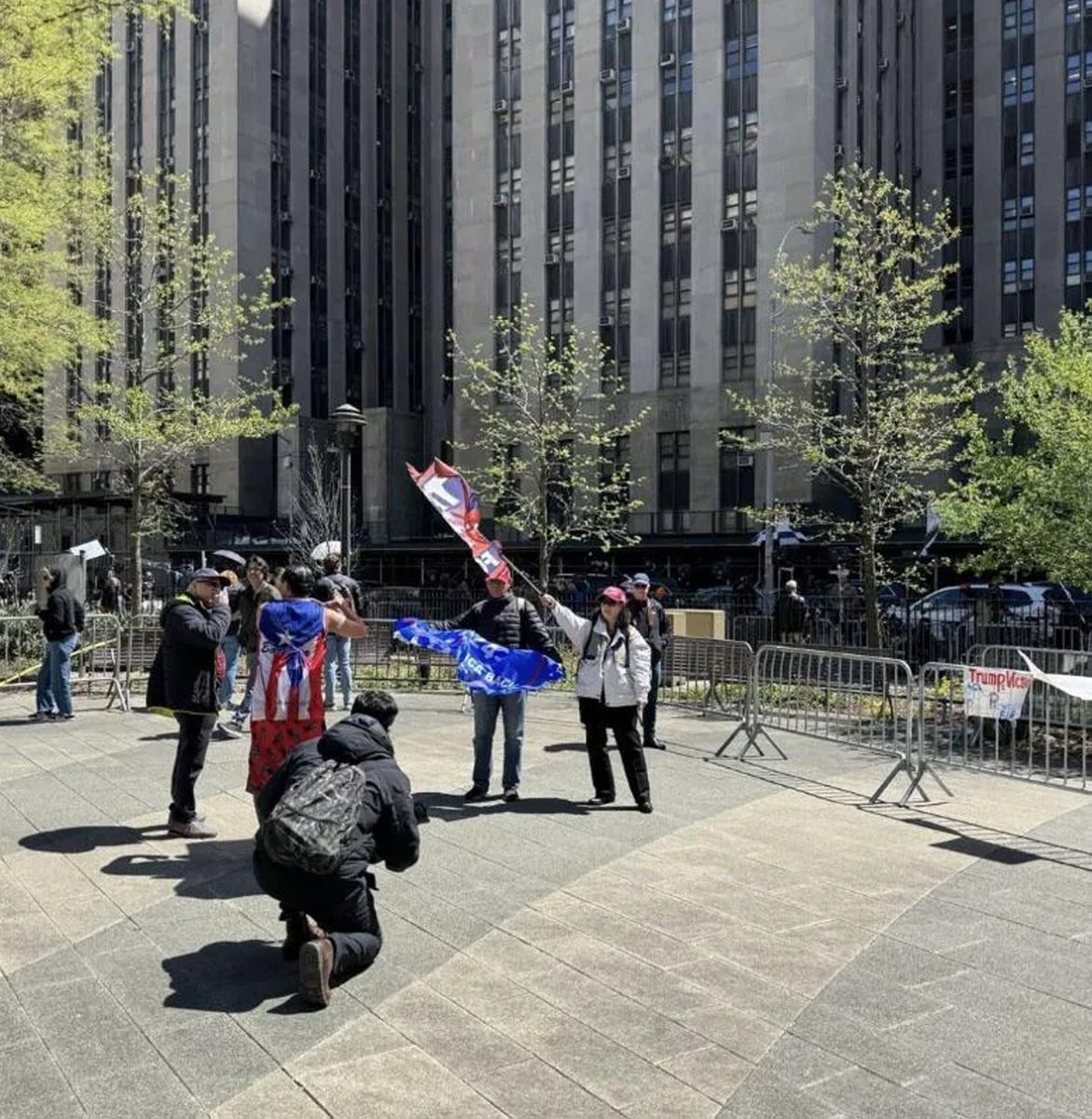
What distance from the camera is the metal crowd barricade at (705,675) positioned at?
13781 millimetres

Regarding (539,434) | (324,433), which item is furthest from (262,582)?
(324,433)

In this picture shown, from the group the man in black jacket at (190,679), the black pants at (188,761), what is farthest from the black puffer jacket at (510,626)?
the black pants at (188,761)

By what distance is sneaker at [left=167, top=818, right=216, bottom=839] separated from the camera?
7289 millimetres

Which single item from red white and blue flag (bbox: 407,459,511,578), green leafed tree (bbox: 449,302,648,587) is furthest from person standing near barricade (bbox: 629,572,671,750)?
green leafed tree (bbox: 449,302,648,587)

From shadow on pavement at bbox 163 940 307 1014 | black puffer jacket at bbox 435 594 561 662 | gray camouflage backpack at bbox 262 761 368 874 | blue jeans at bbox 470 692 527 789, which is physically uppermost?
black puffer jacket at bbox 435 594 561 662

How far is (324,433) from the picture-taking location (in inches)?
2520

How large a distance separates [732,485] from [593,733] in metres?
41.4

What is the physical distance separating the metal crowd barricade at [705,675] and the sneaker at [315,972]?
8562mm

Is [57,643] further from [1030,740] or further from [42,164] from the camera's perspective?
[1030,740]

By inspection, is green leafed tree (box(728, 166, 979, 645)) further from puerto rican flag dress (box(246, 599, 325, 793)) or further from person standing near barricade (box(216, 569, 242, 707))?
puerto rican flag dress (box(246, 599, 325, 793))

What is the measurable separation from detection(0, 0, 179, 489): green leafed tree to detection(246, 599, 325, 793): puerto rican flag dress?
11290mm

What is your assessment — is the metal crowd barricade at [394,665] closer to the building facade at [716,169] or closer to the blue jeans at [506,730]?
the blue jeans at [506,730]

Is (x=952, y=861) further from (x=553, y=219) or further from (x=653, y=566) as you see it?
(x=553, y=219)

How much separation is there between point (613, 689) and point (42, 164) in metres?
13.7
